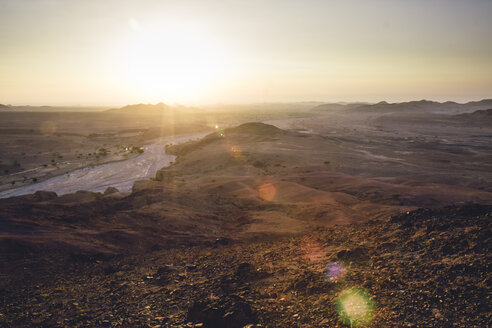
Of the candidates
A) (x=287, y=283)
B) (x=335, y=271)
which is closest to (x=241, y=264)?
(x=287, y=283)

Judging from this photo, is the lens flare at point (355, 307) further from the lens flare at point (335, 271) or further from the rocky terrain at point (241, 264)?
the lens flare at point (335, 271)

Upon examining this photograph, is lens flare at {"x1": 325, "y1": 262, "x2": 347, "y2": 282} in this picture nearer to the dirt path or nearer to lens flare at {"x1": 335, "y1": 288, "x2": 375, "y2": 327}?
lens flare at {"x1": 335, "y1": 288, "x2": 375, "y2": 327}

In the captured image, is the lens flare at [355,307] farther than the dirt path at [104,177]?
No

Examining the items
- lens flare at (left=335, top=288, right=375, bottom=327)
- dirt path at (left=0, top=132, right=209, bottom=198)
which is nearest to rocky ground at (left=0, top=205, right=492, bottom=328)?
lens flare at (left=335, top=288, right=375, bottom=327)

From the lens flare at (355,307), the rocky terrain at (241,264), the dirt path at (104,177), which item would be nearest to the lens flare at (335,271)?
the rocky terrain at (241,264)

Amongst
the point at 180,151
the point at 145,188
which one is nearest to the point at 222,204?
the point at 145,188
